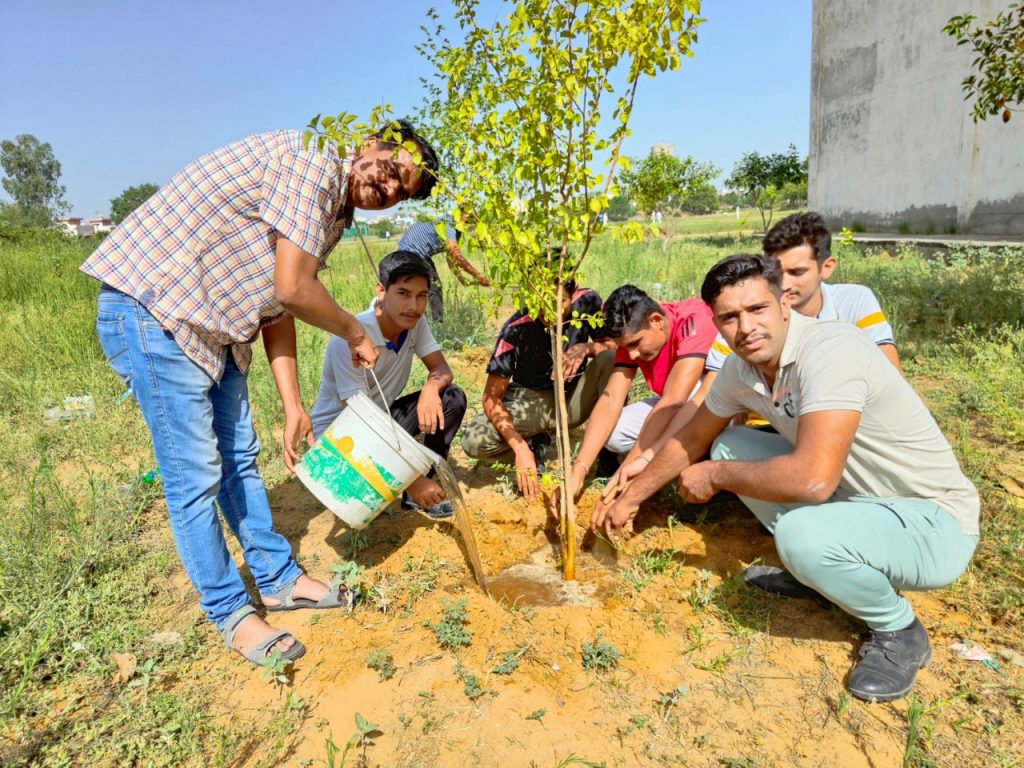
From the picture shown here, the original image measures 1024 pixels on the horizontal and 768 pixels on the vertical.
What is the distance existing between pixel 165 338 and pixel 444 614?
1.31 m

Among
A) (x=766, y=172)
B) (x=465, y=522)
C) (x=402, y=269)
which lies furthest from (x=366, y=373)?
(x=766, y=172)

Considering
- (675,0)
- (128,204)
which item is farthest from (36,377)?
(128,204)

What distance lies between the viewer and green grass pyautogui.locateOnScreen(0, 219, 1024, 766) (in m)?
1.90

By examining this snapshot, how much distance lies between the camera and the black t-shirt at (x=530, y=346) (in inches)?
123

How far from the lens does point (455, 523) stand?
123 inches

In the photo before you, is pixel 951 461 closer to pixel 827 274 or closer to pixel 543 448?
pixel 827 274

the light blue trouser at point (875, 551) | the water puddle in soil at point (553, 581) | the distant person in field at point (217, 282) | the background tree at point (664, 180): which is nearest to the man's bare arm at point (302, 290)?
the distant person in field at point (217, 282)

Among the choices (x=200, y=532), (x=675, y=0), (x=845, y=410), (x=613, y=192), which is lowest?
(x=200, y=532)

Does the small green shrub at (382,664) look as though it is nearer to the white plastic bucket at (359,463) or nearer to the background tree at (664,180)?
the white plastic bucket at (359,463)

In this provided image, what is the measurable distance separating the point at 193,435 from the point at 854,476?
2143mm

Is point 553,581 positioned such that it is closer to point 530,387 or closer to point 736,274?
point 530,387

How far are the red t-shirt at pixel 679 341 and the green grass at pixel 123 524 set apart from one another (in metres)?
0.87

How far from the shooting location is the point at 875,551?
6.10 ft

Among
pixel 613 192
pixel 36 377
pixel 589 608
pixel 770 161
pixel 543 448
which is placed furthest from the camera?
pixel 770 161
